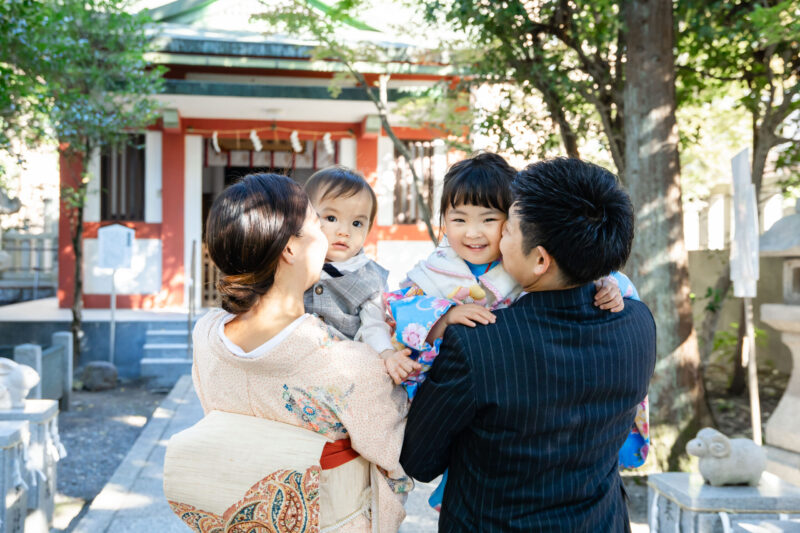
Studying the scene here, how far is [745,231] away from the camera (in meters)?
4.95

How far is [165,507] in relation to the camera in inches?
173

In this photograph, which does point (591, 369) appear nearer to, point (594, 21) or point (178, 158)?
point (594, 21)

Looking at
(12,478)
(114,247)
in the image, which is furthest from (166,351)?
(12,478)

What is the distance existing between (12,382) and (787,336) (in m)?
5.31

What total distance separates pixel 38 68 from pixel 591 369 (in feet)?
22.6

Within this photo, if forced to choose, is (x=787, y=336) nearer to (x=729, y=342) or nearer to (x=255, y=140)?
(x=729, y=342)

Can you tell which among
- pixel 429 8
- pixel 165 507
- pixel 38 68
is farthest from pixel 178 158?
pixel 165 507

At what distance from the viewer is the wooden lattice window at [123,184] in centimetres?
1209

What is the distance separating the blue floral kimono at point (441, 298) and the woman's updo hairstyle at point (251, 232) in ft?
1.13

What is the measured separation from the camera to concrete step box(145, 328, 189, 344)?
1037 cm

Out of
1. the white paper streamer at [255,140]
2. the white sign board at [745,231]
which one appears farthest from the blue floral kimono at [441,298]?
the white paper streamer at [255,140]

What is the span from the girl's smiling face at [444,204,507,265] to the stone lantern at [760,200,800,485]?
393cm

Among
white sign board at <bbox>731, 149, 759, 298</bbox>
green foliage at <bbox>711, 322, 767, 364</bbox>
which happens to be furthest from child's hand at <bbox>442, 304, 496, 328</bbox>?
green foliage at <bbox>711, 322, 767, 364</bbox>

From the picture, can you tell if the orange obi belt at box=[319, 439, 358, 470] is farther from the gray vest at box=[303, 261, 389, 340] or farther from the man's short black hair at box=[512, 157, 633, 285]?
the man's short black hair at box=[512, 157, 633, 285]
